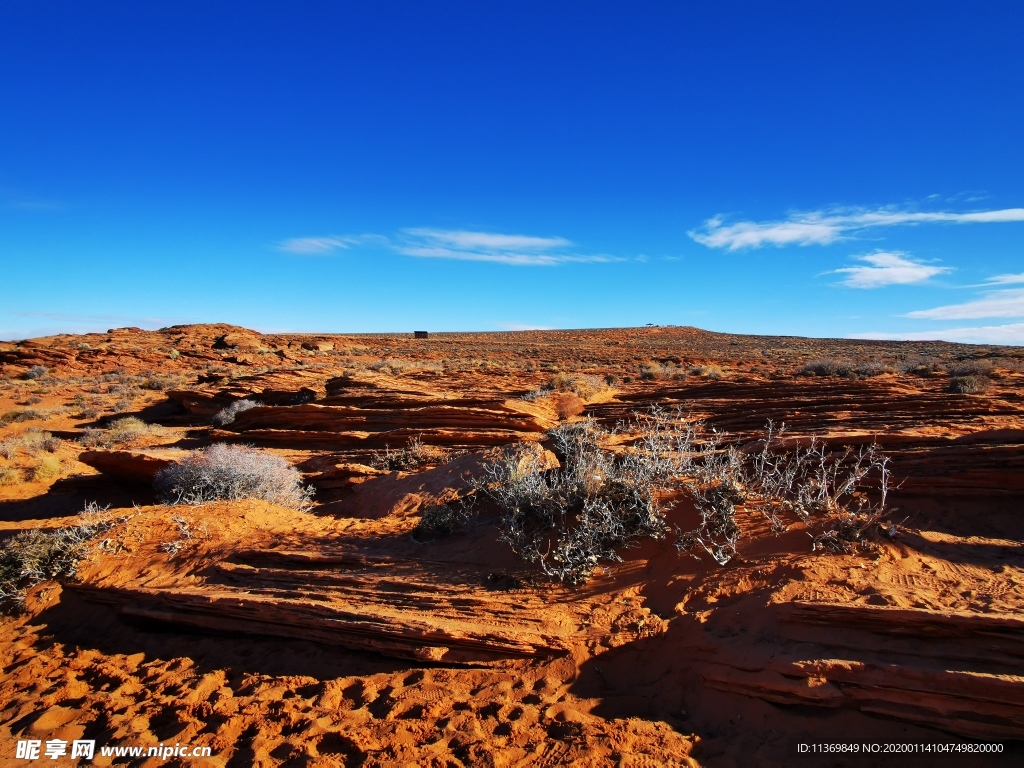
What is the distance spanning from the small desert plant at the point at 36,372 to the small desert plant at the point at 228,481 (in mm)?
23834

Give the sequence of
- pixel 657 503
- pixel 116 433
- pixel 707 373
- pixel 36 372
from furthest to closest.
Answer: pixel 36 372
pixel 707 373
pixel 116 433
pixel 657 503

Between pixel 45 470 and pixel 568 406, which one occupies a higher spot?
pixel 568 406

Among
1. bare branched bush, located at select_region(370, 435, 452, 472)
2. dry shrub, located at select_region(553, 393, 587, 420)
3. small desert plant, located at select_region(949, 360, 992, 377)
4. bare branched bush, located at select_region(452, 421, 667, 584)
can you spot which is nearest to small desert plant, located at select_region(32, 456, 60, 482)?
bare branched bush, located at select_region(370, 435, 452, 472)

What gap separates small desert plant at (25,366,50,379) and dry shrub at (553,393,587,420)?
86.7ft

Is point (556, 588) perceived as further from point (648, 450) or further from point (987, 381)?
point (987, 381)

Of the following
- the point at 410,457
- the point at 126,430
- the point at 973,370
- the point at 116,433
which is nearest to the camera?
the point at 410,457

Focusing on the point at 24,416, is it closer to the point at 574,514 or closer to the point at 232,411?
the point at 232,411

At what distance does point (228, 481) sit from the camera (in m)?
8.32

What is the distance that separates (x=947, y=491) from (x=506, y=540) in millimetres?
4751

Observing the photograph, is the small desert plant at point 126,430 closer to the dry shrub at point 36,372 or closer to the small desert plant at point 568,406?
the small desert plant at point 568,406

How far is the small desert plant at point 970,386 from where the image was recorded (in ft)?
34.0

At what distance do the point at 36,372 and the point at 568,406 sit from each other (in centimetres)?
2781

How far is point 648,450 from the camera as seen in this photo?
696cm

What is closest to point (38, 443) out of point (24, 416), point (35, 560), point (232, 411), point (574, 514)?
point (232, 411)
